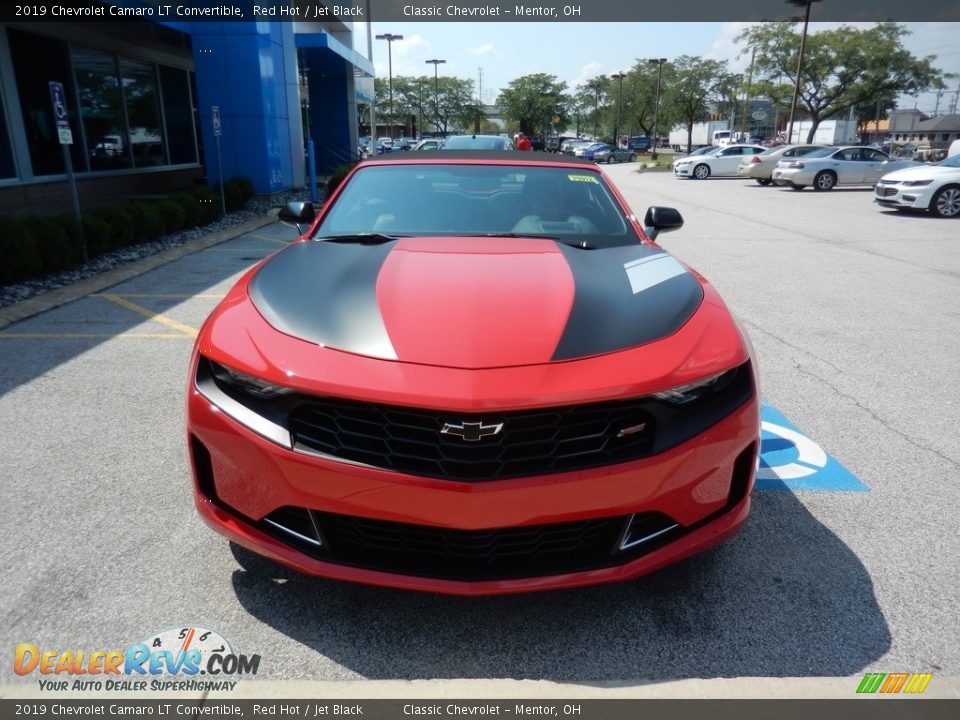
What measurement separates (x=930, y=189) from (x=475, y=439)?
654 inches

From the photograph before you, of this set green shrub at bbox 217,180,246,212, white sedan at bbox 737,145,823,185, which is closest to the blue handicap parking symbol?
green shrub at bbox 217,180,246,212

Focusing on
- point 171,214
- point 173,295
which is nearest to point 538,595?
point 173,295

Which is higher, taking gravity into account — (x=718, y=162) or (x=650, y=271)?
(x=650, y=271)

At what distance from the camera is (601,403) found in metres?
1.96

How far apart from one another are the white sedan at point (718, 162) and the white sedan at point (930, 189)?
15.3 meters

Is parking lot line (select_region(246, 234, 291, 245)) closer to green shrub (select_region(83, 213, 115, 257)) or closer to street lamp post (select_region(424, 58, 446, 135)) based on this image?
green shrub (select_region(83, 213, 115, 257))

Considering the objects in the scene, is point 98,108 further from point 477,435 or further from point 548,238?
point 477,435

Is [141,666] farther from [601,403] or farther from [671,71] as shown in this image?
[671,71]

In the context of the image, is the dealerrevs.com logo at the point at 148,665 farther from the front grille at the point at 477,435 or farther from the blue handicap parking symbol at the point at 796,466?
the blue handicap parking symbol at the point at 796,466

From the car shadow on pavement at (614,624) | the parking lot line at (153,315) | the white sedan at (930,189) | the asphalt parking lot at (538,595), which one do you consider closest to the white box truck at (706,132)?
the white sedan at (930,189)

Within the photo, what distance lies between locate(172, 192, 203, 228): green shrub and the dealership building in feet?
2.64

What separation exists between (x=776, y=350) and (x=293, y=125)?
679 inches

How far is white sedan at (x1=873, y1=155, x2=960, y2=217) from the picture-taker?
1463 cm

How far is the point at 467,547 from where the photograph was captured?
78.7 inches
